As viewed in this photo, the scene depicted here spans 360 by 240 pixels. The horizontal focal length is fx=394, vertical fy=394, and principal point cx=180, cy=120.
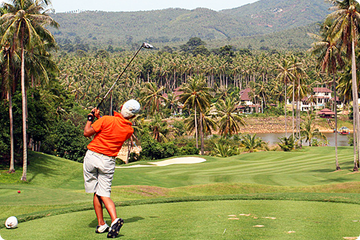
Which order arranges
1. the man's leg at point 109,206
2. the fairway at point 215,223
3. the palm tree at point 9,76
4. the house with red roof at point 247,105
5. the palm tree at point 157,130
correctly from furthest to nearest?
the house with red roof at point 247,105 < the palm tree at point 157,130 < the palm tree at point 9,76 < the man's leg at point 109,206 < the fairway at point 215,223

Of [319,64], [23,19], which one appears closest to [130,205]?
[23,19]

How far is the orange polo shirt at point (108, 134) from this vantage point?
7.72 metres

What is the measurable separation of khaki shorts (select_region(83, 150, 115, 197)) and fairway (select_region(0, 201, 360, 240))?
2.65 feet

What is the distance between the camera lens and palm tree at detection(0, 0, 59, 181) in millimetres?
27375

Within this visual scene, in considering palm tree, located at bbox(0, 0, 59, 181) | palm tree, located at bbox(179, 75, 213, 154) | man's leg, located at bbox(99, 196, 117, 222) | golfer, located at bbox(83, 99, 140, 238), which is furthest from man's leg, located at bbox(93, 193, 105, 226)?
palm tree, located at bbox(179, 75, 213, 154)

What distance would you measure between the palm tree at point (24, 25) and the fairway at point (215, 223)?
20525mm

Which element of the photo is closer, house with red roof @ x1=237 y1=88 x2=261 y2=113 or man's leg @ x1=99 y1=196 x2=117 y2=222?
man's leg @ x1=99 y1=196 x2=117 y2=222

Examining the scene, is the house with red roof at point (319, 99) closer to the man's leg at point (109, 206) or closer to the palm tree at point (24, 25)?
the palm tree at point (24, 25)

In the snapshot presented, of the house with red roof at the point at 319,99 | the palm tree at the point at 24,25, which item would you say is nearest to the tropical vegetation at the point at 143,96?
the palm tree at the point at 24,25

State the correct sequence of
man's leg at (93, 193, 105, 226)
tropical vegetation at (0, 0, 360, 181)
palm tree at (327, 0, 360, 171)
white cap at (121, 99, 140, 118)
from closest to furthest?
1. man's leg at (93, 193, 105, 226)
2. white cap at (121, 99, 140, 118)
3. tropical vegetation at (0, 0, 360, 181)
4. palm tree at (327, 0, 360, 171)

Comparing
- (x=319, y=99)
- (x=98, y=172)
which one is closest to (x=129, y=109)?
(x=98, y=172)

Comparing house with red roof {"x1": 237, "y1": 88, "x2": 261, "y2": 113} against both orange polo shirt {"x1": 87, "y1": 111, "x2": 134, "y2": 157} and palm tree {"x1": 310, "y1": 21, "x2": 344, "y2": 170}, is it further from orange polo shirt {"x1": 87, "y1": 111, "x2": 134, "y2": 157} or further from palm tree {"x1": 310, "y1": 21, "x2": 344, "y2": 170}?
orange polo shirt {"x1": 87, "y1": 111, "x2": 134, "y2": 157}

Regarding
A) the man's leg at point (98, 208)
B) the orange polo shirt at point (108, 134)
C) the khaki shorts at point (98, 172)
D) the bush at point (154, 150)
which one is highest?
the orange polo shirt at point (108, 134)

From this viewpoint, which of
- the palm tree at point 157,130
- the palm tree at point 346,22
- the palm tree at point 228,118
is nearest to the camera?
the palm tree at point 346,22
